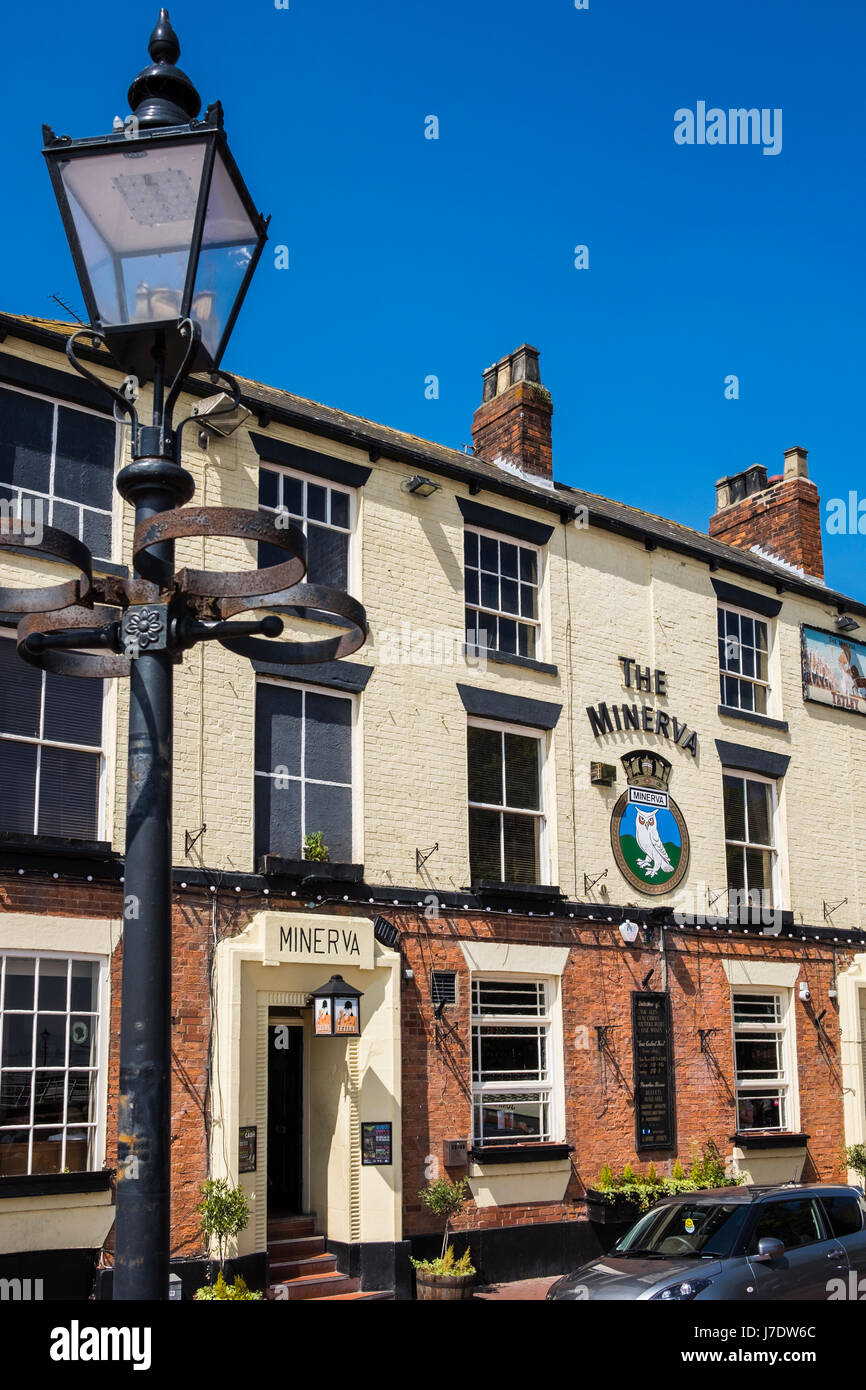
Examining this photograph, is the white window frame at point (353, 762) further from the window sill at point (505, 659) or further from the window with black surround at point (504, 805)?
the window sill at point (505, 659)

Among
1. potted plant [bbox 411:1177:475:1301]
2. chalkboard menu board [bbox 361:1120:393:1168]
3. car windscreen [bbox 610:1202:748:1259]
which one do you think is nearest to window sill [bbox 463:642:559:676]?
chalkboard menu board [bbox 361:1120:393:1168]

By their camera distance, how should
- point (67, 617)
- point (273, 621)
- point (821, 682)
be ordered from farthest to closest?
point (821, 682) < point (67, 617) < point (273, 621)

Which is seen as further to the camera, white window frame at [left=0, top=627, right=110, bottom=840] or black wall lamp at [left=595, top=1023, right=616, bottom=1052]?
black wall lamp at [left=595, top=1023, right=616, bottom=1052]

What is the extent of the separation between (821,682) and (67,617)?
1722cm

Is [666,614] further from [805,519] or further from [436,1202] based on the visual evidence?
[436,1202]

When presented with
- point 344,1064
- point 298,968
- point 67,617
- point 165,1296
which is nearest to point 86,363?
point 298,968

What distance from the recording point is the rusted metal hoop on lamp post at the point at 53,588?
4922mm

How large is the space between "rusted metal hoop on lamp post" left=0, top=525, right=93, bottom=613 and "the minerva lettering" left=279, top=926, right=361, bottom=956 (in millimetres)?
8395

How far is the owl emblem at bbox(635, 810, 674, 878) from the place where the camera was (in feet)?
57.0

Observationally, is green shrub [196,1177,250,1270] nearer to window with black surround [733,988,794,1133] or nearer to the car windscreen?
the car windscreen

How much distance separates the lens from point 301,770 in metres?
14.3

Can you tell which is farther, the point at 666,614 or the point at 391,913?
the point at 666,614

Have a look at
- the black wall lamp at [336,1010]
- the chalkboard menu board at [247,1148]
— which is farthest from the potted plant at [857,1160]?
the chalkboard menu board at [247,1148]

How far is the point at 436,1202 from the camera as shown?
45.3 ft
